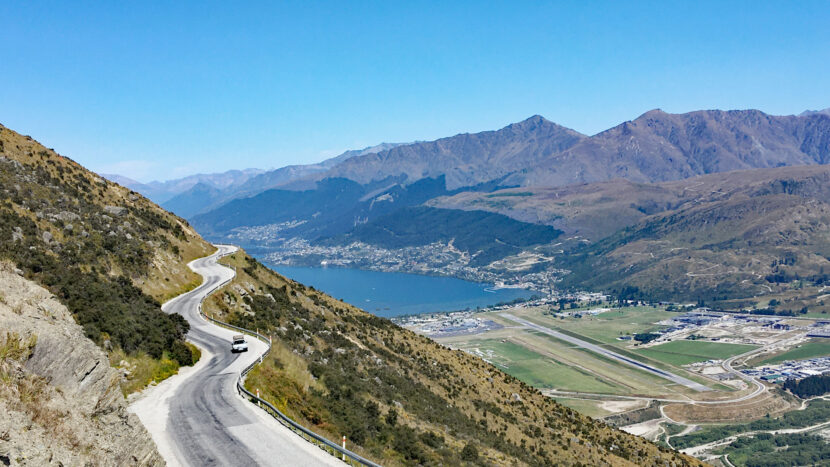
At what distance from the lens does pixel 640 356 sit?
191 metres

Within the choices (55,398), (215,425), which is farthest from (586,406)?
(55,398)

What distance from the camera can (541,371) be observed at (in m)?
172

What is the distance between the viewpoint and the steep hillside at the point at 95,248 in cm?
2989

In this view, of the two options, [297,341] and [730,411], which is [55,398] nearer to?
[297,341]

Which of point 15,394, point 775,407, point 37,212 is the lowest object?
point 775,407

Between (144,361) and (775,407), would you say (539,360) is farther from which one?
(144,361)

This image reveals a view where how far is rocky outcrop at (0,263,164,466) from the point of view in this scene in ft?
34.6

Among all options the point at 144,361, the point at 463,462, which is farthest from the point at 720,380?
the point at 144,361

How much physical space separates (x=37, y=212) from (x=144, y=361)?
2839cm

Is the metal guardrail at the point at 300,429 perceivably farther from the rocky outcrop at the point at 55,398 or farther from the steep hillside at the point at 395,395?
the rocky outcrop at the point at 55,398

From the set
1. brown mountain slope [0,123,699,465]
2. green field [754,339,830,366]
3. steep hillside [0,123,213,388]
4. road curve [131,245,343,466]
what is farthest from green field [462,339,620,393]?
road curve [131,245,343,466]

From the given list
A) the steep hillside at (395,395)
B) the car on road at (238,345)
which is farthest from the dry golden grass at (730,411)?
the car on road at (238,345)

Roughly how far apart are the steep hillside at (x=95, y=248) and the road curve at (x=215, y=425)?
3488mm

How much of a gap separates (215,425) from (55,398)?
29.7 feet
